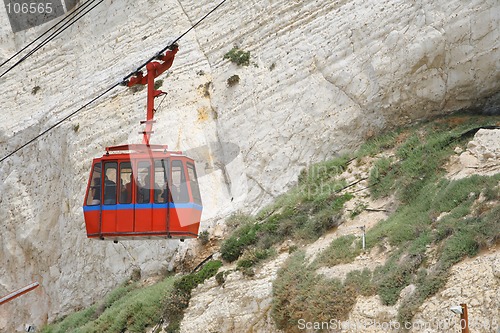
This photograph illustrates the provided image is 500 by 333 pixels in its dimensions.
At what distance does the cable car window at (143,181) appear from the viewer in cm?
1861

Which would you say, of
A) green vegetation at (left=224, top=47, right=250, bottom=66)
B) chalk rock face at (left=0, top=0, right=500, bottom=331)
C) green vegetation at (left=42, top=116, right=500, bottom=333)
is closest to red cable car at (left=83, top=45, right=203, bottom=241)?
green vegetation at (left=42, top=116, right=500, bottom=333)

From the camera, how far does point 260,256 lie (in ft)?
67.5

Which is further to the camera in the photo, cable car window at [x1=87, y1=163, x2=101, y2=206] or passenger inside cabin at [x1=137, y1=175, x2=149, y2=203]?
cable car window at [x1=87, y1=163, x2=101, y2=206]

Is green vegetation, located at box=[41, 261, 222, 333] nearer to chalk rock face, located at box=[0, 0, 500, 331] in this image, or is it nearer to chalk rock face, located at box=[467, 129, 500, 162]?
chalk rock face, located at box=[0, 0, 500, 331]

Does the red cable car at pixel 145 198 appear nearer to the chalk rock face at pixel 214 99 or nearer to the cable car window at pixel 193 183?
the cable car window at pixel 193 183

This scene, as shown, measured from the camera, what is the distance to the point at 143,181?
1870cm

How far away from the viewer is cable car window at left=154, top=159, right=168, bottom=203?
18609mm

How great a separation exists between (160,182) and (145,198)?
473 millimetres

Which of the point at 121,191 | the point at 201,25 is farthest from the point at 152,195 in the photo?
the point at 201,25

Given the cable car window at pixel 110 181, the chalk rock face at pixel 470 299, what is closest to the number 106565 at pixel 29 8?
the cable car window at pixel 110 181

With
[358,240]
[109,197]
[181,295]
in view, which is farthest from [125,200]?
[358,240]

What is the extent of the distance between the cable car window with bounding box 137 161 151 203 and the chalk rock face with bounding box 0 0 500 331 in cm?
567

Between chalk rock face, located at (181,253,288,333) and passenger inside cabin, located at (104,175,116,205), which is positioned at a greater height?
passenger inside cabin, located at (104,175,116,205)

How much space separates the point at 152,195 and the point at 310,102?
23.8 ft
